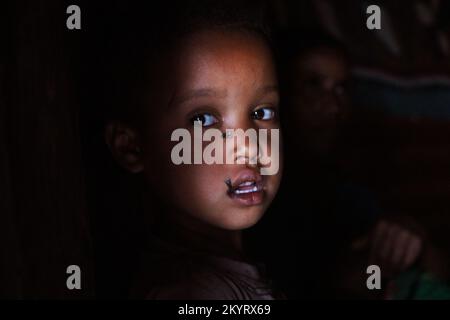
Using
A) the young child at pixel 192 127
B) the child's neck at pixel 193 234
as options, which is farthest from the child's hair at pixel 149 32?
the child's neck at pixel 193 234

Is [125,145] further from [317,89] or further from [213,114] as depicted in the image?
[317,89]

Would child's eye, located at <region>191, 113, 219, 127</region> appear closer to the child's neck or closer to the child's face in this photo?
the child's face

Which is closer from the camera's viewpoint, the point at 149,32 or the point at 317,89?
the point at 149,32

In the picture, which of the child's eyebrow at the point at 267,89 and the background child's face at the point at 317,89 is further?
the background child's face at the point at 317,89

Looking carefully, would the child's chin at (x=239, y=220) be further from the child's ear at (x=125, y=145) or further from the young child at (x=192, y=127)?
the child's ear at (x=125, y=145)

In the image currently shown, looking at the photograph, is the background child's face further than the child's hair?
Yes

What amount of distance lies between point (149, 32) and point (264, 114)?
15 cm

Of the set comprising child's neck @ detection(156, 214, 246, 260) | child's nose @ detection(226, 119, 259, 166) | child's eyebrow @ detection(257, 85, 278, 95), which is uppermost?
child's eyebrow @ detection(257, 85, 278, 95)

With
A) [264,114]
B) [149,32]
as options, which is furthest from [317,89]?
[149,32]

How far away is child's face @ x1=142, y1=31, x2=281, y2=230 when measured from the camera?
630mm

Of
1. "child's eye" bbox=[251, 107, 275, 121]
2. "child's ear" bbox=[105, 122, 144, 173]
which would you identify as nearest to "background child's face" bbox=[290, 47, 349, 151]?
"child's eye" bbox=[251, 107, 275, 121]

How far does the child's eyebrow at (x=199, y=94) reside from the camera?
2.07ft

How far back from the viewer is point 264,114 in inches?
26.6

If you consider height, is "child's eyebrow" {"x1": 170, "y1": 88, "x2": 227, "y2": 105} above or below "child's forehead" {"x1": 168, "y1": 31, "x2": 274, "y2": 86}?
below
